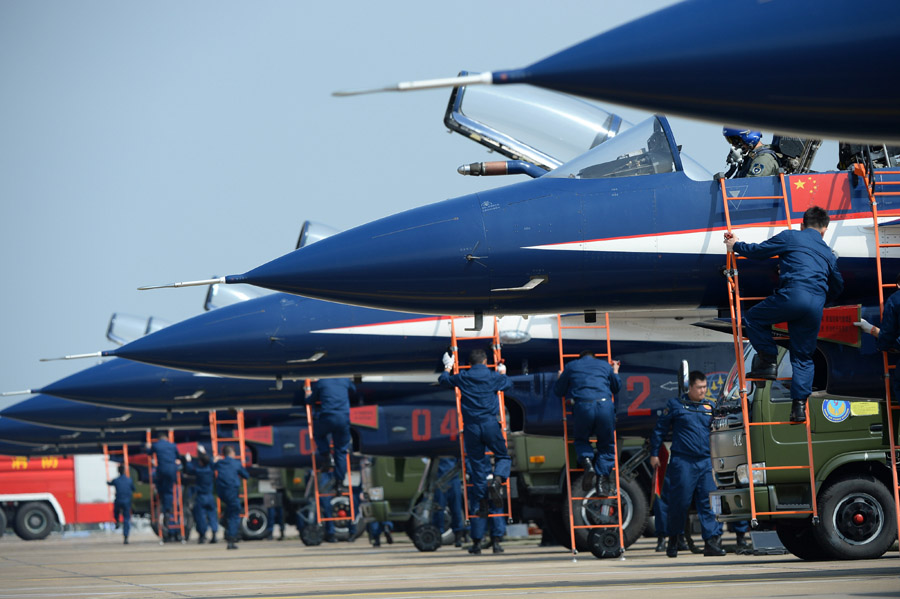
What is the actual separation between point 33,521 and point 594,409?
24.0 metres

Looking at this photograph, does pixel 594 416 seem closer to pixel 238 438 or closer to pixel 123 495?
pixel 238 438

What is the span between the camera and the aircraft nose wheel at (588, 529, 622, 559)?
11227mm

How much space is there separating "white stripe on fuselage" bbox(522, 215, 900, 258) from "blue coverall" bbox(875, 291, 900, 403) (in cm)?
108

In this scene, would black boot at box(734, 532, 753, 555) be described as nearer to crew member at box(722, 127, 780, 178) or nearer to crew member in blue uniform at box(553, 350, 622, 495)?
crew member in blue uniform at box(553, 350, 622, 495)

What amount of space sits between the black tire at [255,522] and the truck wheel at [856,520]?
14999mm

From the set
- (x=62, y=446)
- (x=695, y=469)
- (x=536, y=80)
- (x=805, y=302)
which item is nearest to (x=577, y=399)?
(x=695, y=469)

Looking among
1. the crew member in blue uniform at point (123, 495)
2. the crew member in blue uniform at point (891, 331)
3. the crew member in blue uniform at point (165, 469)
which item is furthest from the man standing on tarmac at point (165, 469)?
the crew member in blue uniform at point (891, 331)

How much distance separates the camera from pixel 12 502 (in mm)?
31703

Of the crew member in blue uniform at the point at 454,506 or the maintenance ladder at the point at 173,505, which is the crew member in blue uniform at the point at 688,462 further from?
the maintenance ladder at the point at 173,505

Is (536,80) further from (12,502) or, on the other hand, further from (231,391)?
(12,502)

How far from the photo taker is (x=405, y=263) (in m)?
8.51

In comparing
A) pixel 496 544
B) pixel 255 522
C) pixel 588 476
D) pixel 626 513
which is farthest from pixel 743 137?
pixel 255 522

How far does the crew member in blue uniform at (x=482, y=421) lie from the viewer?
40.2 feet

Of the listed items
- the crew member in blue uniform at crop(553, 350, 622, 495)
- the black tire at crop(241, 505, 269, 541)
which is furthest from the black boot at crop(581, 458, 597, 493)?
the black tire at crop(241, 505, 269, 541)
